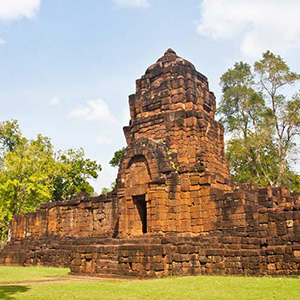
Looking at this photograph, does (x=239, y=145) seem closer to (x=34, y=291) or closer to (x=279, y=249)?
(x=279, y=249)

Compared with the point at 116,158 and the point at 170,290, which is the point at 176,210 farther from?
the point at 116,158

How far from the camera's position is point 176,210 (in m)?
14.5

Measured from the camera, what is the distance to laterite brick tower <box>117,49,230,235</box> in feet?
47.5

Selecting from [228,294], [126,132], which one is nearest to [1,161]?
[126,132]

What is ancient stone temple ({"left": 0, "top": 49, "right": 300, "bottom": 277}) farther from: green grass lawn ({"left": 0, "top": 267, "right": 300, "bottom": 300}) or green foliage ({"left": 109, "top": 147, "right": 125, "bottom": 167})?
green foliage ({"left": 109, "top": 147, "right": 125, "bottom": 167})

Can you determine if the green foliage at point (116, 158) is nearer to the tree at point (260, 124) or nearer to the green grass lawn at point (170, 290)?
the tree at point (260, 124)

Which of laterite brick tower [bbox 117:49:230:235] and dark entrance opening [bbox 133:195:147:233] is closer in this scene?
laterite brick tower [bbox 117:49:230:235]

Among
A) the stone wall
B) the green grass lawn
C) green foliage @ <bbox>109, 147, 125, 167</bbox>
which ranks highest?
green foliage @ <bbox>109, 147, 125, 167</bbox>

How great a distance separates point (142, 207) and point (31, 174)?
Result: 15.3 meters

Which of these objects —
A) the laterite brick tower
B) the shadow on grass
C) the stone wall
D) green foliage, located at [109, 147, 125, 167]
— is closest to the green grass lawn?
the shadow on grass

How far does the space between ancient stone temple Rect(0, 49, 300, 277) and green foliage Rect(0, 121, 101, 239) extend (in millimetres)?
7829

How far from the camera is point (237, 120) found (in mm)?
30953

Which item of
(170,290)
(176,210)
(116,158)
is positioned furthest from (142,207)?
(116,158)

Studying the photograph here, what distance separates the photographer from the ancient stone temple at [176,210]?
1243 cm
